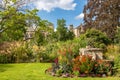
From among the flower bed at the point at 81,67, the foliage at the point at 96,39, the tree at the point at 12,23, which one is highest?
the tree at the point at 12,23

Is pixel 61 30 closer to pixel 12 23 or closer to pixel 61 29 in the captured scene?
pixel 61 29

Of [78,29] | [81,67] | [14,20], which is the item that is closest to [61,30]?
[78,29]

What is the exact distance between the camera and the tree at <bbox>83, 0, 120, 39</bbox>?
82.1 ft

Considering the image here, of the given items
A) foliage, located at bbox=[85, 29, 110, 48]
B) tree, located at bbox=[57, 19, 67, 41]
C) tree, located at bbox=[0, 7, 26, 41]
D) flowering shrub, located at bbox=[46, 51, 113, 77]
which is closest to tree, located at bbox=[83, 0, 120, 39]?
foliage, located at bbox=[85, 29, 110, 48]

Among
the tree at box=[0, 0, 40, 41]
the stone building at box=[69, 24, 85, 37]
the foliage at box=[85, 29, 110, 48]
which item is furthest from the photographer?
the stone building at box=[69, 24, 85, 37]

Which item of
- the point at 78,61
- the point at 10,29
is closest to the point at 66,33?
the point at 10,29

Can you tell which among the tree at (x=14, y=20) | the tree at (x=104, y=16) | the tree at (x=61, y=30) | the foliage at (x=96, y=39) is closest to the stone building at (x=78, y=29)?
the tree at (x=104, y=16)

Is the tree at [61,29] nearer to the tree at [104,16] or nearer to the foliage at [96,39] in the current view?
the tree at [104,16]

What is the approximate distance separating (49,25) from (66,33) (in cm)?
1449

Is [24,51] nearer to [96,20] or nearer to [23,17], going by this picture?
[23,17]

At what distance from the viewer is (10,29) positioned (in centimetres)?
2375

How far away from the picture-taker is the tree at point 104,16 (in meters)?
25.0

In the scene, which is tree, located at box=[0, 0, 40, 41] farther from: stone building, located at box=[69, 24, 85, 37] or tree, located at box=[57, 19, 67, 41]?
tree, located at box=[57, 19, 67, 41]

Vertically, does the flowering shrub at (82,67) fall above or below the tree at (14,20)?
below
